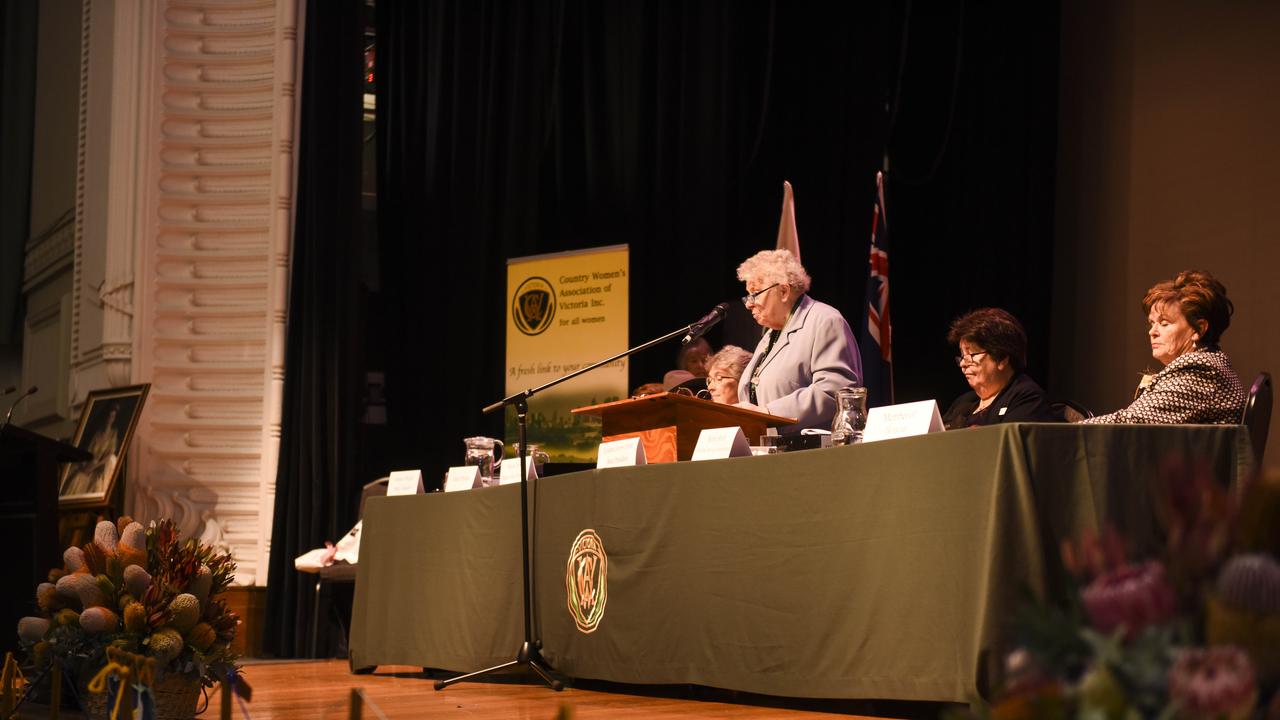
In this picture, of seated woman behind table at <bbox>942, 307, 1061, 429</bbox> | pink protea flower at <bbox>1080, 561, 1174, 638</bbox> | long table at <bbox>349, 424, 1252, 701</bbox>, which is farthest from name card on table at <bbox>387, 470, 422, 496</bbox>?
pink protea flower at <bbox>1080, 561, 1174, 638</bbox>

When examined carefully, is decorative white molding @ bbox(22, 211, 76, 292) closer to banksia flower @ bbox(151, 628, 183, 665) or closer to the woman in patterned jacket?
banksia flower @ bbox(151, 628, 183, 665)

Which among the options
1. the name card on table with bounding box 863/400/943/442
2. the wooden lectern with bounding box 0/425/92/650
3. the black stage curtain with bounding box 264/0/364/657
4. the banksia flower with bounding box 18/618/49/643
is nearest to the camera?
the banksia flower with bounding box 18/618/49/643

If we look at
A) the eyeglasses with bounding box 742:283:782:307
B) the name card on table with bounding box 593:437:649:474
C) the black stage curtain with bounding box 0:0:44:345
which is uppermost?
the black stage curtain with bounding box 0:0:44:345

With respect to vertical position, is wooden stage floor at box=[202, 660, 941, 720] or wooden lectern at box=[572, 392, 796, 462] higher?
wooden lectern at box=[572, 392, 796, 462]

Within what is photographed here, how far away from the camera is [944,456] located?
2.51 metres

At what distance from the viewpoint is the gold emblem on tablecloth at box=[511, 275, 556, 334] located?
6.59 metres

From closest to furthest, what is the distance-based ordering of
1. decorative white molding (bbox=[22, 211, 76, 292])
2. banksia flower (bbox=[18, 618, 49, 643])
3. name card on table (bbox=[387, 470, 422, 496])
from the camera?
1. banksia flower (bbox=[18, 618, 49, 643])
2. name card on table (bbox=[387, 470, 422, 496])
3. decorative white molding (bbox=[22, 211, 76, 292])

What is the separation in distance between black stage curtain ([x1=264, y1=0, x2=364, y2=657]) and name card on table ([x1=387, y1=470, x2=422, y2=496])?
229 cm

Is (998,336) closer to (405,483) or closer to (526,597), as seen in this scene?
(526,597)

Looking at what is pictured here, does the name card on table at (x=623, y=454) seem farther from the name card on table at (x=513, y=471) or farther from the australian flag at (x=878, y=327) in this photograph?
the australian flag at (x=878, y=327)

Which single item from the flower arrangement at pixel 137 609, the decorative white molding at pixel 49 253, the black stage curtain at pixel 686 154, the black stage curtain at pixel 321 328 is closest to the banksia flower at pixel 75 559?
the flower arrangement at pixel 137 609

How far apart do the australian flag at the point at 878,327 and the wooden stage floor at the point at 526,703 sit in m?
2.90

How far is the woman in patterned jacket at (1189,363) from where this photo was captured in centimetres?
298

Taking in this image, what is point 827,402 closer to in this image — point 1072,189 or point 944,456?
point 944,456
